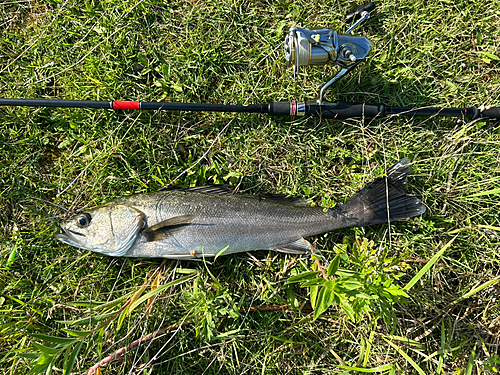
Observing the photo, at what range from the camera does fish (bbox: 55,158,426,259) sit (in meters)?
2.72

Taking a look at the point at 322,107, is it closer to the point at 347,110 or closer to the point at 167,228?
the point at 347,110

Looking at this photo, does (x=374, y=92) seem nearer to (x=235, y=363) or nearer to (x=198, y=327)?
(x=198, y=327)

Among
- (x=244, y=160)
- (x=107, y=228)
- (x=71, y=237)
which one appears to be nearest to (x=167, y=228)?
(x=107, y=228)

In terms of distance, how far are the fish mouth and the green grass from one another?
27 centimetres

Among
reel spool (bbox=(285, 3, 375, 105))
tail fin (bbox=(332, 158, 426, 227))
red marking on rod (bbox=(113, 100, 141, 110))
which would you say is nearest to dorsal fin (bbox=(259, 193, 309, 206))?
tail fin (bbox=(332, 158, 426, 227))

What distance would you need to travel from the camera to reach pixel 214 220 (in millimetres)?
2729

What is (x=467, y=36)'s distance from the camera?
10.3ft

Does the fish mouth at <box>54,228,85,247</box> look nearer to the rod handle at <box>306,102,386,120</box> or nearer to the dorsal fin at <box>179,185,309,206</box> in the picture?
the dorsal fin at <box>179,185,309,206</box>

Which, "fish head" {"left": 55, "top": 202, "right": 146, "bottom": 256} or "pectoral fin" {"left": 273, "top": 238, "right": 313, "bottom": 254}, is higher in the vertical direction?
"fish head" {"left": 55, "top": 202, "right": 146, "bottom": 256}

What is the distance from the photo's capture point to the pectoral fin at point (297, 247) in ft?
9.32

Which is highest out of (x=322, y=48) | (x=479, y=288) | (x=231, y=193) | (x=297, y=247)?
(x=322, y=48)

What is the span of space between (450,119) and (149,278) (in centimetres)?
331

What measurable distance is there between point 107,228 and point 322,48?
93.4 inches

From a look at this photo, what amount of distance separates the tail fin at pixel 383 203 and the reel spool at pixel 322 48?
Result: 3.54 feet
